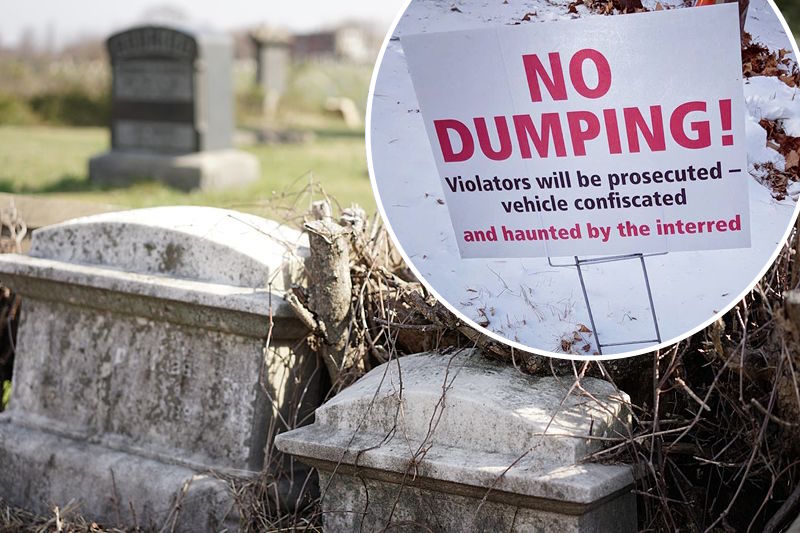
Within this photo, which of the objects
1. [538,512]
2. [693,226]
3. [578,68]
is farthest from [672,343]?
[578,68]

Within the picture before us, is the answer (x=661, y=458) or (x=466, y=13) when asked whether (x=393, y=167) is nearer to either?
(x=466, y=13)

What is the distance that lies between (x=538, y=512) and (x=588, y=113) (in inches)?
39.8

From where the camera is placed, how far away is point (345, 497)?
2.86m

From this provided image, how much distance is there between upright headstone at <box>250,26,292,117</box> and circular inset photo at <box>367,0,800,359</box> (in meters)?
19.7

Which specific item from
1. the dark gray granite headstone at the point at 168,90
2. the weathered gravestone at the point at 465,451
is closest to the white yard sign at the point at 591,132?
the weathered gravestone at the point at 465,451

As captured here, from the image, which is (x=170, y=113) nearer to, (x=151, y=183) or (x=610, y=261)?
(x=151, y=183)

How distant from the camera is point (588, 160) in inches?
102

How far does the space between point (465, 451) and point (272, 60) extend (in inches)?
856

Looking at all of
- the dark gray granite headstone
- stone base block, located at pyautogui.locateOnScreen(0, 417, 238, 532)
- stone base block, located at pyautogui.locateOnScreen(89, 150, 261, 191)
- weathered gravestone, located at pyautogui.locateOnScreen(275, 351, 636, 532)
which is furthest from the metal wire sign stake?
the dark gray granite headstone

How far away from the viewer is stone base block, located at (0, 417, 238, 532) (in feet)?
10.5

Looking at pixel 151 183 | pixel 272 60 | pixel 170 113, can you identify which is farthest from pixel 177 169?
pixel 272 60

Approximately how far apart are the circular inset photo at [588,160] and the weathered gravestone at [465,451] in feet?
0.52

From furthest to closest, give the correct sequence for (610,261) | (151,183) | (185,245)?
1. (151,183)
2. (185,245)
3. (610,261)

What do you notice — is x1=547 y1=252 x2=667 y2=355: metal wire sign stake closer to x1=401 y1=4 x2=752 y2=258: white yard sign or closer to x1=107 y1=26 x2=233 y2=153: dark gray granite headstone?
x1=401 y1=4 x2=752 y2=258: white yard sign
